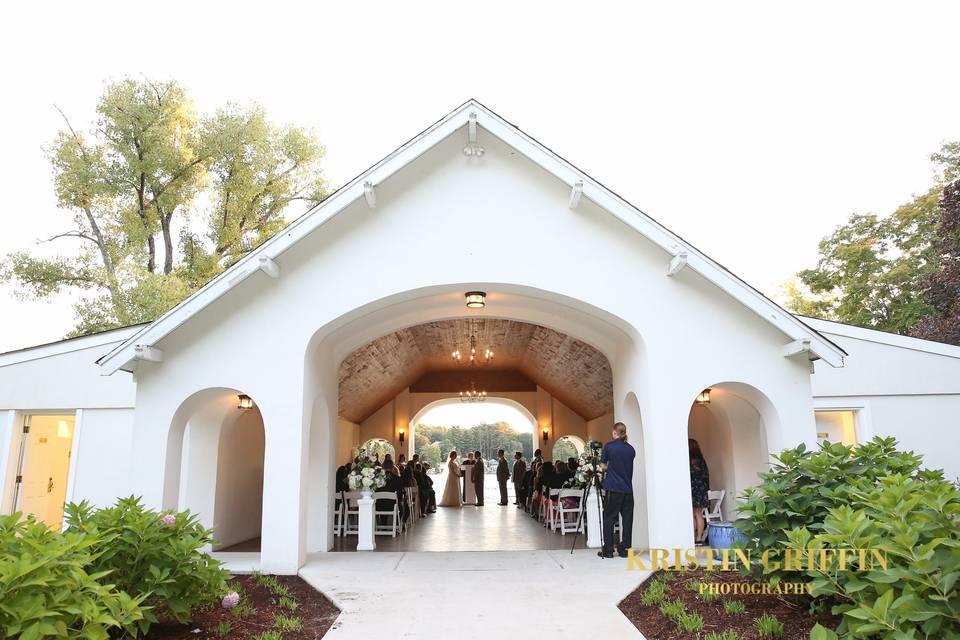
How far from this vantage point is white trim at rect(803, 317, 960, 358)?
34.7ft

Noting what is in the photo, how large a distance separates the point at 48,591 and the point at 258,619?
7.81 feet

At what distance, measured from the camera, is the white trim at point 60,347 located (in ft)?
34.7

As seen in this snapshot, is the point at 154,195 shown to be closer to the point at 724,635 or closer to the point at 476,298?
the point at 476,298

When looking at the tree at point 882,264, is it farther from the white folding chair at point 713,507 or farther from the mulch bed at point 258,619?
the mulch bed at point 258,619

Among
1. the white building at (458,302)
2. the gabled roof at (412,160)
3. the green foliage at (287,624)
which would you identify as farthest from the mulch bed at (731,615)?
the gabled roof at (412,160)

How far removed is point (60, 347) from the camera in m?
10.6

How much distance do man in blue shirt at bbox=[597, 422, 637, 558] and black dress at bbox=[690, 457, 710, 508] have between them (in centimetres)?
182

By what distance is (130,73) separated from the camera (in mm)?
17641

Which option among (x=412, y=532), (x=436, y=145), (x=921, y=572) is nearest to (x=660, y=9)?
(x=436, y=145)

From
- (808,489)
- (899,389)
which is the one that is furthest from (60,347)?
(899,389)

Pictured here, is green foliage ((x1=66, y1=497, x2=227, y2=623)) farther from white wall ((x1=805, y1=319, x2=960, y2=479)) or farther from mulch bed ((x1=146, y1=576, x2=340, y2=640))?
white wall ((x1=805, y1=319, x2=960, y2=479))

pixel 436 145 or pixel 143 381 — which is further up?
pixel 436 145

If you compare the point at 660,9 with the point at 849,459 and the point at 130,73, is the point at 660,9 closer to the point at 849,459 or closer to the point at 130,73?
the point at 849,459

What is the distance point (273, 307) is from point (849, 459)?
20.5ft
